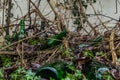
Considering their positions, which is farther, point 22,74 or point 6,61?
point 6,61

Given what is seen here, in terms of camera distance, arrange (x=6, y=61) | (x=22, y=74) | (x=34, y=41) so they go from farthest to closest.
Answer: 1. (x=34, y=41)
2. (x=6, y=61)
3. (x=22, y=74)

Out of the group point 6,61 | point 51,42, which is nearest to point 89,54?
point 51,42

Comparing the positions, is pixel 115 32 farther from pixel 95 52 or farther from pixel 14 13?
pixel 14 13

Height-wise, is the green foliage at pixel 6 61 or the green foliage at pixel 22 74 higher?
the green foliage at pixel 6 61

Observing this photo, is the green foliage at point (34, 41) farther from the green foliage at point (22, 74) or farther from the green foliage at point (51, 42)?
the green foliage at point (22, 74)

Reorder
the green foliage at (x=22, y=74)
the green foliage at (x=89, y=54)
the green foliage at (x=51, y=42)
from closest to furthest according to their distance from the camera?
1. the green foliage at (x=22, y=74)
2. the green foliage at (x=89, y=54)
3. the green foliage at (x=51, y=42)

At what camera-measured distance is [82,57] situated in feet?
4.76

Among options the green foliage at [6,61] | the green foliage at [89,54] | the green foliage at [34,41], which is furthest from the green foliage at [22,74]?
the green foliage at [34,41]

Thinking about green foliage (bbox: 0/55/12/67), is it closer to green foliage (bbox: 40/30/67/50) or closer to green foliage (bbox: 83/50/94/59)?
green foliage (bbox: 40/30/67/50)

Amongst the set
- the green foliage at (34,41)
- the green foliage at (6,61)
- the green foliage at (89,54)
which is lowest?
the green foliage at (6,61)

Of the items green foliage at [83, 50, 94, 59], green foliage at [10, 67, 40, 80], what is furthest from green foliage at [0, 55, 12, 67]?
green foliage at [83, 50, 94, 59]

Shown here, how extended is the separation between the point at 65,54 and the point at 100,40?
0.21 metres

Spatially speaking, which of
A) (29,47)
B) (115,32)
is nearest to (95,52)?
(115,32)

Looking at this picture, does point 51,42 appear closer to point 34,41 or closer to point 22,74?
point 34,41
